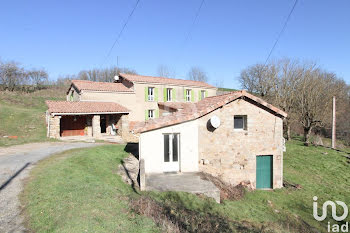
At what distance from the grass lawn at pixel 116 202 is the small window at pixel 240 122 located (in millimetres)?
3323

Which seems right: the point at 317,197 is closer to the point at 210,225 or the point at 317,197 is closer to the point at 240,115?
the point at 240,115

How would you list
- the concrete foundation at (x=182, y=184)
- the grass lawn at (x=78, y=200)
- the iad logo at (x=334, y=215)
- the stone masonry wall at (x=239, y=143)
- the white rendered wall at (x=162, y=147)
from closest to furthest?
the grass lawn at (x=78, y=200) → the iad logo at (x=334, y=215) → the concrete foundation at (x=182, y=184) → the white rendered wall at (x=162, y=147) → the stone masonry wall at (x=239, y=143)

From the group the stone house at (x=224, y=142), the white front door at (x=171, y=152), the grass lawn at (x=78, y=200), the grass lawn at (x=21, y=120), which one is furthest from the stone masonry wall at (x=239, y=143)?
the grass lawn at (x=21, y=120)

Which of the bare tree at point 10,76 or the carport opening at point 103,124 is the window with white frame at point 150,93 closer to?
the carport opening at point 103,124

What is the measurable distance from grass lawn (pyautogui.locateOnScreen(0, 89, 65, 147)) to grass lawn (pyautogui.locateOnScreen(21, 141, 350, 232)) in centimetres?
761

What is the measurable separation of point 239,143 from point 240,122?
45.6 inches

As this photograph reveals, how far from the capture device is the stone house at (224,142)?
10.2 meters

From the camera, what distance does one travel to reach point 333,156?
17.7m

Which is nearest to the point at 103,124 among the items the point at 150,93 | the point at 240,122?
the point at 150,93

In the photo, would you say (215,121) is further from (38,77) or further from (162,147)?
(38,77)

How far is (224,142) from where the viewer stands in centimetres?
1091

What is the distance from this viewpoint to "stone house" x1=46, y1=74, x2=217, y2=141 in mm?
18828

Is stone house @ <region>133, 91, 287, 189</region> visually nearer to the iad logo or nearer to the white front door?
the white front door

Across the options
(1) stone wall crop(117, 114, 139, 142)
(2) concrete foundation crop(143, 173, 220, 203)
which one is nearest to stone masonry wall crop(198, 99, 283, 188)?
(2) concrete foundation crop(143, 173, 220, 203)
